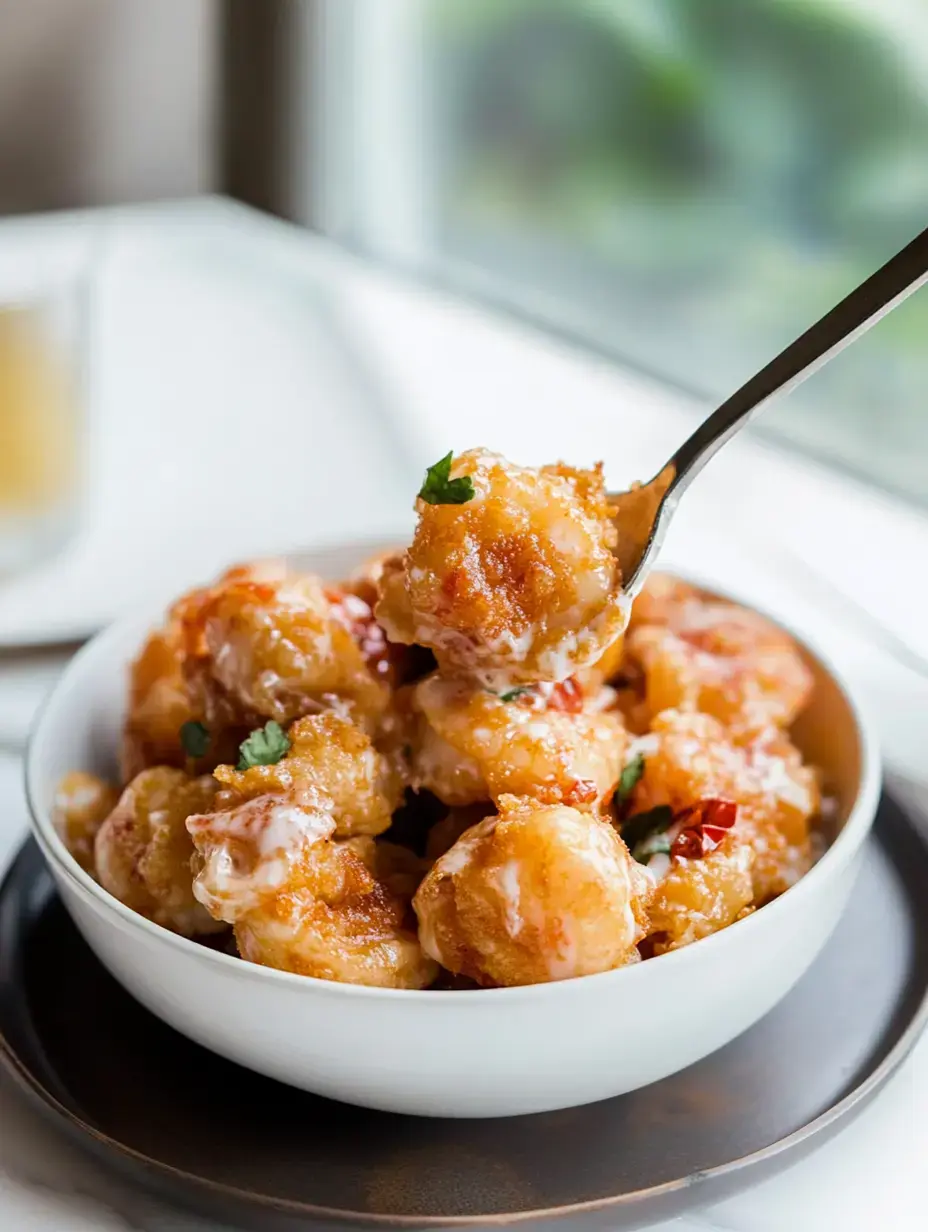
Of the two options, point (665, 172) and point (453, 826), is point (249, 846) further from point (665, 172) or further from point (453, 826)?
point (665, 172)

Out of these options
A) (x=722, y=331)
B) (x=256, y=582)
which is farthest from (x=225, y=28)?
(x=256, y=582)

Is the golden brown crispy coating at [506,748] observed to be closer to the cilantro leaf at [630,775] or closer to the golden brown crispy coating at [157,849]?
the cilantro leaf at [630,775]

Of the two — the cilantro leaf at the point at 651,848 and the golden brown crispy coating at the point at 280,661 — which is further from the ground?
the golden brown crispy coating at the point at 280,661

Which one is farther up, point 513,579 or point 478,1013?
point 513,579

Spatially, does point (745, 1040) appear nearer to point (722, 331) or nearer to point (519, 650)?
point (519, 650)

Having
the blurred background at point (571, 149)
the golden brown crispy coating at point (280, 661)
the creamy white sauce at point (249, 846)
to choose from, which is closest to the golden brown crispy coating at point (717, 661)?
the golden brown crispy coating at point (280, 661)

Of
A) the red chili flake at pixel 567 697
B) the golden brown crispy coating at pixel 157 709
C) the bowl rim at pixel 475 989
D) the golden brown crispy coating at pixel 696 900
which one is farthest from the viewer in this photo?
the golden brown crispy coating at pixel 157 709

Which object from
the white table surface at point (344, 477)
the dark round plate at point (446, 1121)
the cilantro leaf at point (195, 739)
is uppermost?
the cilantro leaf at point (195, 739)

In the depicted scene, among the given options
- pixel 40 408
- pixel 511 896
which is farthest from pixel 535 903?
pixel 40 408
